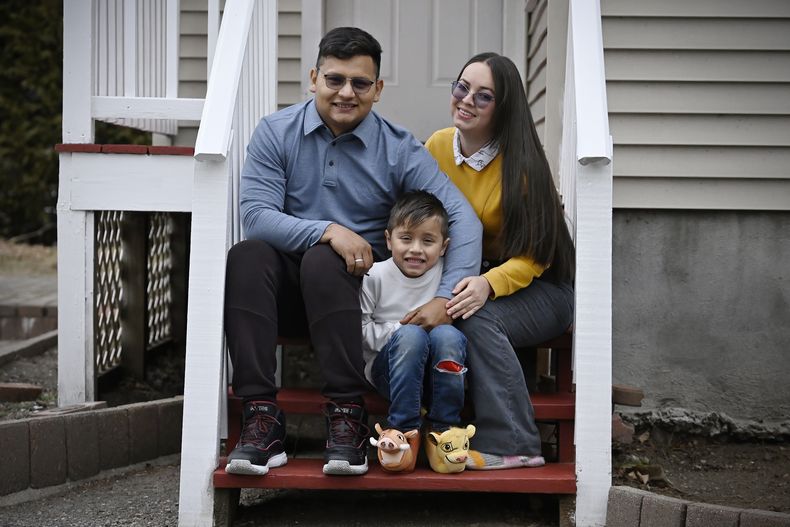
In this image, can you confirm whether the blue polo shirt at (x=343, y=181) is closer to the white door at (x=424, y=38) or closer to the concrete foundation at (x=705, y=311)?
the concrete foundation at (x=705, y=311)

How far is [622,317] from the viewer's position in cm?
412

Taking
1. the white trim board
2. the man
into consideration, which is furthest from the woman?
the white trim board

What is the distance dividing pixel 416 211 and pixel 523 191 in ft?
1.23

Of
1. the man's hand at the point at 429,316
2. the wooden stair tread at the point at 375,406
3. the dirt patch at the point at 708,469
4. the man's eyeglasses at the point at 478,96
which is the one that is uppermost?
the man's eyeglasses at the point at 478,96

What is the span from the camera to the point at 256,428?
109 inches

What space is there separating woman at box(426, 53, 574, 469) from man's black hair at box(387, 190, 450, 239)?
21 centimetres

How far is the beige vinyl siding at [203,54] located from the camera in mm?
4801

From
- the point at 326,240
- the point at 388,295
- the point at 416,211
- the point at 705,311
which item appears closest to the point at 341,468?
the point at 388,295

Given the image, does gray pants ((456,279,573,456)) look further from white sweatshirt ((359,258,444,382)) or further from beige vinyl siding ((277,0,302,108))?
beige vinyl siding ((277,0,302,108))

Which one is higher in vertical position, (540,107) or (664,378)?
(540,107)

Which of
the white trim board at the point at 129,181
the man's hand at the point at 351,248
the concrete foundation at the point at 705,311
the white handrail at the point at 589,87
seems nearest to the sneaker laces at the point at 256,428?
the man's hand at the point at 351,248

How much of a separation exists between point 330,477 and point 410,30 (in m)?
2.90

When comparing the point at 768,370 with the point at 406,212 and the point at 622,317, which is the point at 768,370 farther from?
the point at 406,212

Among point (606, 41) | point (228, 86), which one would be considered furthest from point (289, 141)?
point (606, 41)
